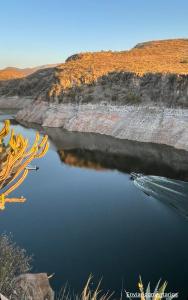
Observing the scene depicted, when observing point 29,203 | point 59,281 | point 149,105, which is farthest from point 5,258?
point 149,105

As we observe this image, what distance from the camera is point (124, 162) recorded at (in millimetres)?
77000

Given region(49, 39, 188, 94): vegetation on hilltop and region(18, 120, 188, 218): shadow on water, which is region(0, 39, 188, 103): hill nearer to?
region(49, 39, 188, 94): vegetation on hilltop

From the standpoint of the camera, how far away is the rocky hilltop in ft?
318

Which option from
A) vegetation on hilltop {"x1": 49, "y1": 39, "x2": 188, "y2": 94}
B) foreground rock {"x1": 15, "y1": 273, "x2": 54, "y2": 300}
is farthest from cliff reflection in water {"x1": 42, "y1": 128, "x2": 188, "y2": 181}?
foreground rock {"x1": 15, "y1": 273, "x2": 54, "y2": 300}

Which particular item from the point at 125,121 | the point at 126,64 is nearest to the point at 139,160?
the point at 125,121

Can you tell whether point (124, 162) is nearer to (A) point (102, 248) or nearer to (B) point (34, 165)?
(B) point (34, 165)

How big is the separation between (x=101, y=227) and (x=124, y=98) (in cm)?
7769

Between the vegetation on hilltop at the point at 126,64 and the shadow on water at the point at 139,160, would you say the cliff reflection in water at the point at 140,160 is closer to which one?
the shadow on water at the point at 139,160

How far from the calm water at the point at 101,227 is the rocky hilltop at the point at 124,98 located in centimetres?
2492

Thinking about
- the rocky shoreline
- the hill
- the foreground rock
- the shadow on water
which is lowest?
the shadow on water

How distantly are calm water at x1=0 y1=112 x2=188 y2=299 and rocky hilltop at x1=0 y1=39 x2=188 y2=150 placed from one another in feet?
81.7

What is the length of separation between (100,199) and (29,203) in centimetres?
946

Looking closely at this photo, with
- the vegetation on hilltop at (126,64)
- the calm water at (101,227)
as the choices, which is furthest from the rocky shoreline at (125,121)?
the calm water at (101,227)

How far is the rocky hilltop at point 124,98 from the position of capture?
97000mm
